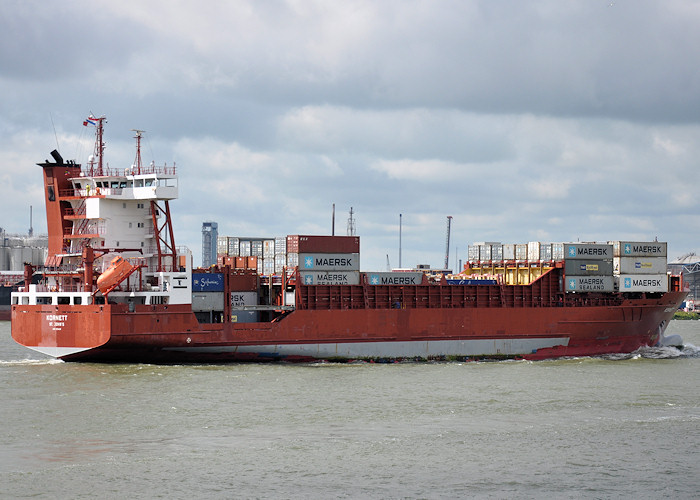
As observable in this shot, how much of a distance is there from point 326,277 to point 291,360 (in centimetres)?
427

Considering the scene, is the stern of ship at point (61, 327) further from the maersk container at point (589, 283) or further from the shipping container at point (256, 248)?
the maersk container at point (589, 283)

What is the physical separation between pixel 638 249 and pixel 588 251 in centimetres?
297

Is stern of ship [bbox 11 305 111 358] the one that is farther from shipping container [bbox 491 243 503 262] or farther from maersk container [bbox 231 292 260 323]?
shipping container [bbox 491 243 503 262]

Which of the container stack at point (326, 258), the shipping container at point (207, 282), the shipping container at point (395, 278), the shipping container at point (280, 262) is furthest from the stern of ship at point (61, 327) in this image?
the shipping container at point (395, 278)

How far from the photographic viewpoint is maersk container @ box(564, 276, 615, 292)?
4775 centimetres

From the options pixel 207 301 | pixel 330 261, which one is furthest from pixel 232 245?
pixel 207 301

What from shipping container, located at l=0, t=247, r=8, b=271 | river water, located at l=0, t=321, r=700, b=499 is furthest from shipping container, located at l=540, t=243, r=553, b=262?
shipping container, located at l=0, t=247, r=8, b=271

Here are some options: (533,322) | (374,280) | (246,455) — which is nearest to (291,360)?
(374,280)

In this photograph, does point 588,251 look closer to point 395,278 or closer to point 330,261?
point 395,278

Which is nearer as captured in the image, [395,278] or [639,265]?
[395,278]

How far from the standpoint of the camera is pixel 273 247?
46.6 metres

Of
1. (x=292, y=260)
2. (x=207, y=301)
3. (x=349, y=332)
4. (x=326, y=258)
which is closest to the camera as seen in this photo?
(x=207, y=301)

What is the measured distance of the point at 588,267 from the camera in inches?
1895

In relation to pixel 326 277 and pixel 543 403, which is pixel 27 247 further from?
pixel 543 403
